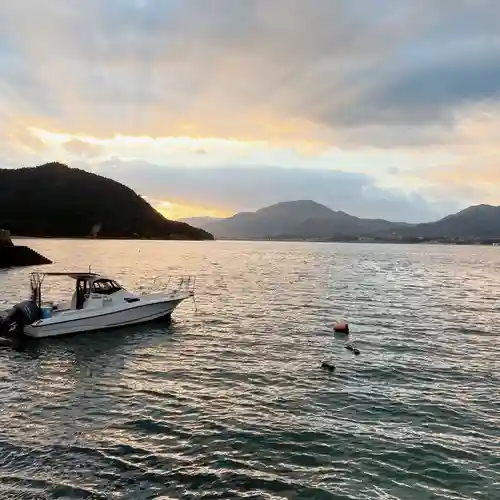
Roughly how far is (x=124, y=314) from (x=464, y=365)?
63.5 feet

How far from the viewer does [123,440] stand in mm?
14164

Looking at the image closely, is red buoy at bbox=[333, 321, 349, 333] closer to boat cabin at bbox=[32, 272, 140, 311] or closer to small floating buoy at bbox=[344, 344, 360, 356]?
small floating buoy at bbox=[344, 344, 360, 356]

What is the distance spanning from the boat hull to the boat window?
1327 millimetres

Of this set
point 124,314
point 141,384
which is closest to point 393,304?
point 124,314

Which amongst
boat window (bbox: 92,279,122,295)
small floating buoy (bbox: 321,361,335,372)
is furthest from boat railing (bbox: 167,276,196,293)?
small floating buoy (bbox: 321,361,335,372)

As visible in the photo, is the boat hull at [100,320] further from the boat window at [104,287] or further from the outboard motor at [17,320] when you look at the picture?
the boat window at [104,287]

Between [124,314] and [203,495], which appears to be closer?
[203,495]

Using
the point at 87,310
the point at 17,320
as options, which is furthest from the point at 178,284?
the point at 17,320

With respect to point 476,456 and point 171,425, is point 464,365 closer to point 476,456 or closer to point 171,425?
point 476,456

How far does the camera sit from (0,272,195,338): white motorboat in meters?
27.4

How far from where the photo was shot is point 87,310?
29375 millimetres

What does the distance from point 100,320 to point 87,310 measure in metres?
1.07

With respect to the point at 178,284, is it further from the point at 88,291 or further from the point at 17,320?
the point at 17,320

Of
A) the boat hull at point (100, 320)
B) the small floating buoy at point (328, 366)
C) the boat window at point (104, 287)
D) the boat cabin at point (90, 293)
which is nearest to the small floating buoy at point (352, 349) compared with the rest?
the small floating buoy at point (328, 366)
